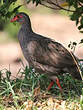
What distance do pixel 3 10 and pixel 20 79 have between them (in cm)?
146

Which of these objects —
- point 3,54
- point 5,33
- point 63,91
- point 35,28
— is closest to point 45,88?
point 63,91

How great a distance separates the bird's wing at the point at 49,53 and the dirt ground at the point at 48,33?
19.2 ft

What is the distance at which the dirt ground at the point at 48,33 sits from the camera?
15.9m

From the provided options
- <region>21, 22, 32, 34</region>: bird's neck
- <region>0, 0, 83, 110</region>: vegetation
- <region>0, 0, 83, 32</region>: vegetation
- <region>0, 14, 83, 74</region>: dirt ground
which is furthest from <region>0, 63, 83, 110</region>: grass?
<region>0, 14, 83, 74</region>: dirt ground

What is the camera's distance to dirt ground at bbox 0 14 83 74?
1586 centimetres

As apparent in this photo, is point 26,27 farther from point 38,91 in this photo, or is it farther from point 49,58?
point 38,91

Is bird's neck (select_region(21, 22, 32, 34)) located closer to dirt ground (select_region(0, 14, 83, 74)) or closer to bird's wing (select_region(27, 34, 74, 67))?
bird's wing (select_region(27, 34, 74, 67))

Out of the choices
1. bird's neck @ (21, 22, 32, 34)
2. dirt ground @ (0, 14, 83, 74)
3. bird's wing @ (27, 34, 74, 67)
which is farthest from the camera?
dirt ground @ (0, 14, 83, 74)

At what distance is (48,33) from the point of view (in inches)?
780

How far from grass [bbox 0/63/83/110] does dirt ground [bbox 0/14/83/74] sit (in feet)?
18.5

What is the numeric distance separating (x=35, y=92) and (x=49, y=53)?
87cm

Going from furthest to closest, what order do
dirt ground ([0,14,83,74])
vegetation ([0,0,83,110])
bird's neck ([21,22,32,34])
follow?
1. dirt ground ([0,14,83,74])
2. bird's neck ([21,22,32,34])
3. vegetation ([0,0,83,110])

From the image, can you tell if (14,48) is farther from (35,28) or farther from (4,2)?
(4,2)

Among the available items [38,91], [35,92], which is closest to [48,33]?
[38,91]
